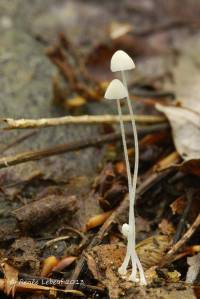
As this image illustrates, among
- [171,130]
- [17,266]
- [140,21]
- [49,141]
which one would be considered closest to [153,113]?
[171,130]

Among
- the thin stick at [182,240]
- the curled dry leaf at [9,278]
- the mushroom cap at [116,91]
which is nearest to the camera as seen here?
the curled dry leaf at [9,278]

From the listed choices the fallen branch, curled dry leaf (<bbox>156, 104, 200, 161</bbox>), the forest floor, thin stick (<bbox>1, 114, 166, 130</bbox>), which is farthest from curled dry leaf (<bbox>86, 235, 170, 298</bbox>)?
thin stick (<bbox>1, 114, 166, 130</bbox>)

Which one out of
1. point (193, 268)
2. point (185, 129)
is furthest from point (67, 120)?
point (193, 268)

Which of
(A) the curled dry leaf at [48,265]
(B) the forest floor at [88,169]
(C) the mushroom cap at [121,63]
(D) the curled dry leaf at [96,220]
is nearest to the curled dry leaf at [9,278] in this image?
(B) the forest floor at [88,169]

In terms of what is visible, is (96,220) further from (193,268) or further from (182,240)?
(193,268)

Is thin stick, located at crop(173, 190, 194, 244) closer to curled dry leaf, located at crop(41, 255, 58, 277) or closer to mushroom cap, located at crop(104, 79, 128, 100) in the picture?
curled dry leaf, located at crop(41, 255, 58, 277)

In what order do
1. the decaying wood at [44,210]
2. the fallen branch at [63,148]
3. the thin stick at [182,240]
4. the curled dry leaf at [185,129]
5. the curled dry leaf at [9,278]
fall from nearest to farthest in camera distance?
1. the curled dry leaf at [9,278]
2. the thin stick at [182,240]
3. the decaying wood at [44,210]
4. the fallen branch at [63,148]
5. the curled dry leaf at [185,129]

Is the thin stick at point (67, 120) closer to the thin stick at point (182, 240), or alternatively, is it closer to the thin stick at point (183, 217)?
the thin stick at point (183, 217)
